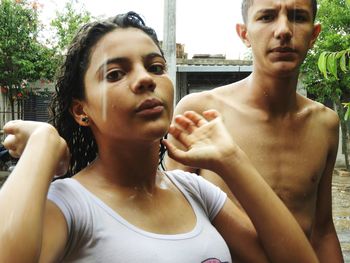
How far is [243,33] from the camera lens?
2.09m

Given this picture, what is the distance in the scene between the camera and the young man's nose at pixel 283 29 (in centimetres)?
185

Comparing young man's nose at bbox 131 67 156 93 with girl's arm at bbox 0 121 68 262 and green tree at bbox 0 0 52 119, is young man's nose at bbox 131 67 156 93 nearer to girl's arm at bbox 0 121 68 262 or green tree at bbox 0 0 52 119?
girl's arm at bbox 0 121 68 262

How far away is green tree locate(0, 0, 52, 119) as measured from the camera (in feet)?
31.4

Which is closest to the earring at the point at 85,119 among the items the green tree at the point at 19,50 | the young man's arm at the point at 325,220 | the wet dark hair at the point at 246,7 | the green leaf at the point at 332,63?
the wet dark hair at the point at 246,7

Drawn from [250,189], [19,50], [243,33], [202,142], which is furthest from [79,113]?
[19,50]

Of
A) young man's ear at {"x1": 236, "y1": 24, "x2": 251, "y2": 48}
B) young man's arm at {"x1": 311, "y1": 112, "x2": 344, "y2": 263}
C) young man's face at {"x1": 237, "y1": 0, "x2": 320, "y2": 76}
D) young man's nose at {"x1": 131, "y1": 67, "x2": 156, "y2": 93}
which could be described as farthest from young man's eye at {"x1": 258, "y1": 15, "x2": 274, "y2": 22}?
young man's nose at {"x1": 131, "y1": 67, "x2": 156, "y2": 93}

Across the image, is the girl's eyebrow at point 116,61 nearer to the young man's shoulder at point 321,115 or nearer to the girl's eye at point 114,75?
the girl's eye at point 114,75

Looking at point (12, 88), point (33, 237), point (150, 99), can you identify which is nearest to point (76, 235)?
point (33, 237)

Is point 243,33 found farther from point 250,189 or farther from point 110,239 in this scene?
point 110,239

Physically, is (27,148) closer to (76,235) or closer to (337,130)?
(76,235)

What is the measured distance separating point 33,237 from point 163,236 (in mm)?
338

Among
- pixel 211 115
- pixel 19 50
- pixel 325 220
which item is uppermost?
pixel 211 115

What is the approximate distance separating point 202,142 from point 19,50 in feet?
30.2

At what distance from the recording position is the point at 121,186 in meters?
1.29
